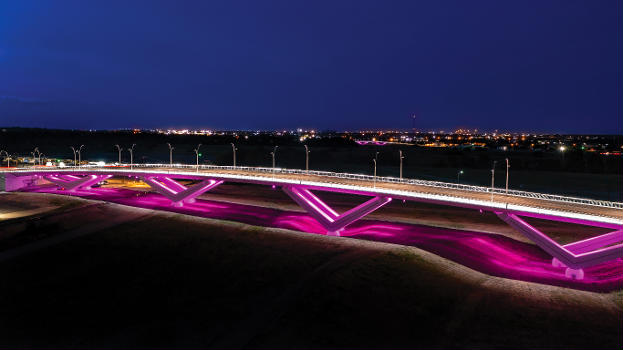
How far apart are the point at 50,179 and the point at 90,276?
46.8 metres

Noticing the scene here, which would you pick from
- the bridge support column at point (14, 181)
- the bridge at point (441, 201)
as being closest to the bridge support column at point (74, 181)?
the bridge at point (441, 201)

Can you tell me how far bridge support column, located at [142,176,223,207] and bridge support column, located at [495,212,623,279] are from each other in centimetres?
3317

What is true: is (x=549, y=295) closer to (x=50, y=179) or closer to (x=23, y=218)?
(x=23, y=218)

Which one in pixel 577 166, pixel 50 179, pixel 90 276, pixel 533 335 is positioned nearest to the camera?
pixel 533 335

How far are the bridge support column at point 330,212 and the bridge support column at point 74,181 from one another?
33917 millimetres

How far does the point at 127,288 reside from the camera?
28.5 m

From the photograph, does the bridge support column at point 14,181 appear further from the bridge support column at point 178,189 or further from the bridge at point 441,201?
the bridge support column at point 178,189

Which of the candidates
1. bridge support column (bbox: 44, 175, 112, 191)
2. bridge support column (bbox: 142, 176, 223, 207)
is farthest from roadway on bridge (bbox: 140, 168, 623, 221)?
bridge support column (bbox: 44, 175, 112, 191)

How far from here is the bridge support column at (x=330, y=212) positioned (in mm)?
39688

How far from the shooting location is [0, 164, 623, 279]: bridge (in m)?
29.9

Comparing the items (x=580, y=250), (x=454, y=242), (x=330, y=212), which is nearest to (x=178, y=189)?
(x=330, y=212)

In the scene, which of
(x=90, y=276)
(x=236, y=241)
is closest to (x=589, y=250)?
(x=236, y=241)

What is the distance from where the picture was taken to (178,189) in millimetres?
56594

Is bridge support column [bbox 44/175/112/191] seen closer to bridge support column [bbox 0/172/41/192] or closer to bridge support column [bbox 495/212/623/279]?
bridge support column [bbox 0/172/41/192]
